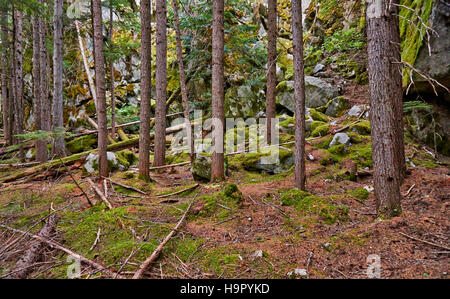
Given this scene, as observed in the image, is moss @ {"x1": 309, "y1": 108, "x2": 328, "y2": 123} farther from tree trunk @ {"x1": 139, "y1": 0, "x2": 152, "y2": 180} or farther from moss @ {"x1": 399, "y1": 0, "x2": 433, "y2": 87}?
tree trunk @ {"x1": 139, "y1": 0, "x2": 152, "y2": 180}

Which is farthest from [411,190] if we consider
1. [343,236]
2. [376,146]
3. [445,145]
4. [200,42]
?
[200,42]

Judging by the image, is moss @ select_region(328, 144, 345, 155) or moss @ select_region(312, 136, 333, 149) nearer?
moss @ select_region(328, 144, 345, 155)

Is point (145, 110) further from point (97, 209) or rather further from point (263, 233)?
point (263, 233)

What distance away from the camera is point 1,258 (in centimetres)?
333

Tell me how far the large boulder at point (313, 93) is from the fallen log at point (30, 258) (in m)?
12.3

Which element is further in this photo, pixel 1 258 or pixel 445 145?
pixel 445 145

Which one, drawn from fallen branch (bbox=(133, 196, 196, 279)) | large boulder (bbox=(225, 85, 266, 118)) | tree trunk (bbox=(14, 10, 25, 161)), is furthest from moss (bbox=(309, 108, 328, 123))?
tree trunk (bbox=(14, 10, 25, 161))

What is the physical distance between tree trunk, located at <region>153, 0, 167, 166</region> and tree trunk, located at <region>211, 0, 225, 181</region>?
225cm

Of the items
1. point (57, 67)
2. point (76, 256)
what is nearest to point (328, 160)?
point (76, 256)

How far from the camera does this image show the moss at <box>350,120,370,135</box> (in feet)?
30.9

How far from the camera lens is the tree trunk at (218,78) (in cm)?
650

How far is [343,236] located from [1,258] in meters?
4.95

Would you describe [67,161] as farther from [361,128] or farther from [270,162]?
[361,128]
